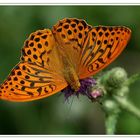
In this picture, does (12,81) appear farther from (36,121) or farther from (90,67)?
(36,121)

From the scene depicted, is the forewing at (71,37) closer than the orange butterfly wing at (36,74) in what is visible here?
No

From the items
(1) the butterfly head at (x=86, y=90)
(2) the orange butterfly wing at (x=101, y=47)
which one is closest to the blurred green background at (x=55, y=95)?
(1) the butterfly head at (x=86, y=90)

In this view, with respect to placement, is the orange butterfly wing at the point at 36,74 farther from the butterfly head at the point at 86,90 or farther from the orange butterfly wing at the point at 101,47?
the orange butterfly wing at the point at 101,47

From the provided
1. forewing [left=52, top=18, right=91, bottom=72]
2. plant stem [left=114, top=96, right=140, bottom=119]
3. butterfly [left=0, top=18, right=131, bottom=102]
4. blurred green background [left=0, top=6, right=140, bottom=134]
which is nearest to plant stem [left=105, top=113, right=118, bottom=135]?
plant stem [left=114, top=96, right=140, bottom=119]

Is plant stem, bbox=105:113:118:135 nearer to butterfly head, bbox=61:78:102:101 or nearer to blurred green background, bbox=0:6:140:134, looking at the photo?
butterfly head, bbox=61:78:102:101
